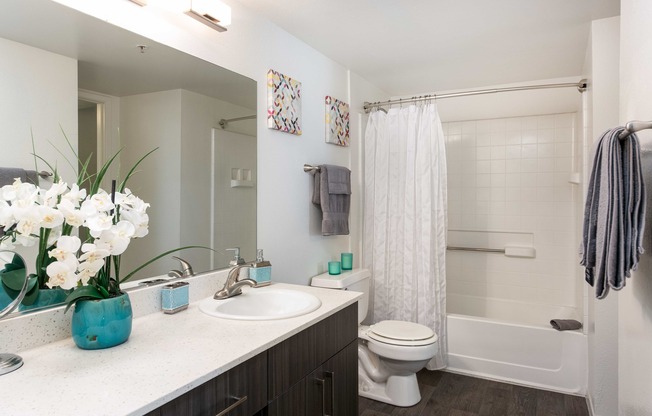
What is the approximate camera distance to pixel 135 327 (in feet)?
4.33

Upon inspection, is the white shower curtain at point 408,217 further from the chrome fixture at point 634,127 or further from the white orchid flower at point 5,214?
the white orchid flower at point 5,214

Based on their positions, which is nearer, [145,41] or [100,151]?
[100,151]

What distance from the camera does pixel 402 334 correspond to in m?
2.38

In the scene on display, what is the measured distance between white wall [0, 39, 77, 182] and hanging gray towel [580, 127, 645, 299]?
156 centimetres

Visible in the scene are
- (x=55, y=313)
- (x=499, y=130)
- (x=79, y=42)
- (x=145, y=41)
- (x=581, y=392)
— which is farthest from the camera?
(x=499, y=130)

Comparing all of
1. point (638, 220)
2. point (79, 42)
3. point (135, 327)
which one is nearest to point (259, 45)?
point (79, 42)

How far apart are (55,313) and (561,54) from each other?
3053mm

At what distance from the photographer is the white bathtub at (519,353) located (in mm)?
2568

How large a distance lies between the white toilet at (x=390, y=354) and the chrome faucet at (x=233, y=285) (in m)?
0.79

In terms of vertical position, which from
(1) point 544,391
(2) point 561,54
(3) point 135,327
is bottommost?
(1) point 544,391

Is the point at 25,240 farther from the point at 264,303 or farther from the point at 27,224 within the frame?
the point at 264,303

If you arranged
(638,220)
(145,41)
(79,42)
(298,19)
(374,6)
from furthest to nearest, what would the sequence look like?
(298,19)
(374,6)
(145,41)
(79,42)
(638,220)

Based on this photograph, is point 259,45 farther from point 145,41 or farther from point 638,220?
point 638,220

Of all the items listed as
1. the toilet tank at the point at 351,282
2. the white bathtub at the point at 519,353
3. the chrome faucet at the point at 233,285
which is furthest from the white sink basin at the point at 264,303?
the white bathtub at the point at 519,353
